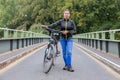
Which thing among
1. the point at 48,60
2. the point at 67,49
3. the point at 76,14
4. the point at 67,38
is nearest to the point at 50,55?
the point at 48,60

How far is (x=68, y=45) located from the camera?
11.8m

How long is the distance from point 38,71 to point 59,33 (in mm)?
1455

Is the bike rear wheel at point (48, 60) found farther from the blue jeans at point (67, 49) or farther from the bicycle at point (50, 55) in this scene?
the blue jeans at point (67, 49)

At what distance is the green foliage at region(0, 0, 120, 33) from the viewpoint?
2383 inches

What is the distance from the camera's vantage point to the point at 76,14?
209 feet

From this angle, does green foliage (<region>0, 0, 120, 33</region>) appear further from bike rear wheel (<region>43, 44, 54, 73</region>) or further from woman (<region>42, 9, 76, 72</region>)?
bike rear wheel (<region>43, 44, 54, 73</region>)

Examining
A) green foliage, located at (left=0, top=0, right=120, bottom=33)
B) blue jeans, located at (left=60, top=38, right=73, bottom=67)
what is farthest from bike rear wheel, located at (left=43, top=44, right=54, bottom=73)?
green foliage, located at (left=0, top=0, right=120, bottom=33)

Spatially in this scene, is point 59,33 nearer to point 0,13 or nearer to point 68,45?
point 68,45

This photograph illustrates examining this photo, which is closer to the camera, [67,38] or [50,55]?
[50,55]

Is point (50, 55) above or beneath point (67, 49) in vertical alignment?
beneath

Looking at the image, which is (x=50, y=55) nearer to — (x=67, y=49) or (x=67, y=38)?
(x=67, y=49)

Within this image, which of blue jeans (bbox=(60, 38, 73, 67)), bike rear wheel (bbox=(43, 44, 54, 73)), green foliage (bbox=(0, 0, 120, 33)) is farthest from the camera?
green foliage (bbox=(0, 0, 120, 33))

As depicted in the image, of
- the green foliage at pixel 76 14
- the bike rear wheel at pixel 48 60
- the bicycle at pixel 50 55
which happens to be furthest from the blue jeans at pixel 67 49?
the green foliage at pixel 76 14

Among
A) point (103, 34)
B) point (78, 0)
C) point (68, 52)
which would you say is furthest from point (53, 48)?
point (78, 0)
